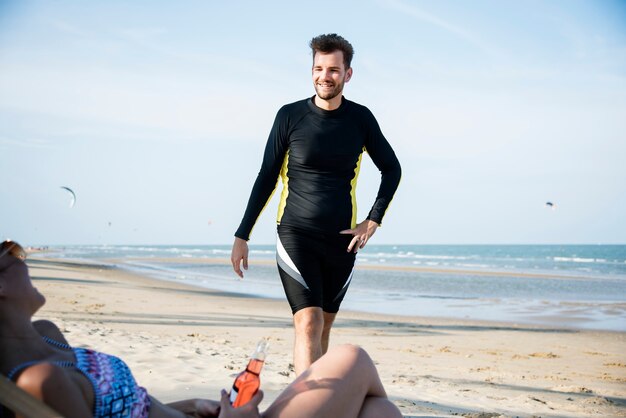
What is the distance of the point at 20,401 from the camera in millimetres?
1534

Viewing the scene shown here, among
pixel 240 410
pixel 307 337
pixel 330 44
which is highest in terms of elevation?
pixel 330 44

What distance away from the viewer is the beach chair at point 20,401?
152 cm

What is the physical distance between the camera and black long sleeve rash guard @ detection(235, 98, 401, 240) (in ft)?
12.7

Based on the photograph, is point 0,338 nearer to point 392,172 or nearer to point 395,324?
point 392,172

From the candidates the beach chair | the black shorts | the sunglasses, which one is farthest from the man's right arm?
the beach chair

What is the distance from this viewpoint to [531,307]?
1634 cm

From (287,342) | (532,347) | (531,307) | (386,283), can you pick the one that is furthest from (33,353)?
(386,283)

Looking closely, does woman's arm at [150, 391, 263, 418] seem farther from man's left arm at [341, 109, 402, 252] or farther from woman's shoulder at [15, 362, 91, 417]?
man's left arm at [341, 109, 402, 252]

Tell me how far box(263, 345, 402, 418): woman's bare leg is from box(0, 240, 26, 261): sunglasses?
857mm

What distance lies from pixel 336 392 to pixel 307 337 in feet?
4.98

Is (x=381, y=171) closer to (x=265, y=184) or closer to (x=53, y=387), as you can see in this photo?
(x=265, y=184)

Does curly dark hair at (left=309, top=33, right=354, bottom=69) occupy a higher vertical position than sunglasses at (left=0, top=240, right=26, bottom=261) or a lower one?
higher

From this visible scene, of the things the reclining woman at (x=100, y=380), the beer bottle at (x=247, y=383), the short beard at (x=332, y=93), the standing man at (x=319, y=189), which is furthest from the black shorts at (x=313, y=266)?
the beer bottle at (x=247, y=383)

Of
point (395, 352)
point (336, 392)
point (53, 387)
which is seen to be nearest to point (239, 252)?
point (336, 392)
